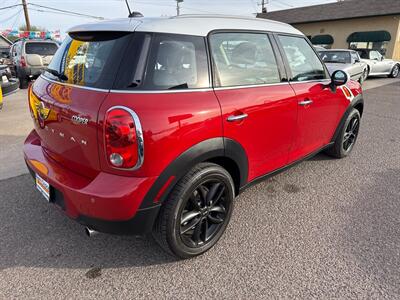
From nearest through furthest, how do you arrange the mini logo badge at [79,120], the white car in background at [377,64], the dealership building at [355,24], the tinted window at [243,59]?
the mini logo badge at [79,120] → the tinted window at [243,59] → the white car in background at [377,64] → the dealership building at [355,24]

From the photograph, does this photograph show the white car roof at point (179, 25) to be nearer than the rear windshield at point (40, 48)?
Yes

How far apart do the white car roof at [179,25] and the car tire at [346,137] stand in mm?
1998

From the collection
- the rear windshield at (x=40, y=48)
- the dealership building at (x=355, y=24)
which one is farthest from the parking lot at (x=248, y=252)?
the dealership building at (x=355, y=24)

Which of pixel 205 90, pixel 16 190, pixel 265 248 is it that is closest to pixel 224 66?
pixel 205 90

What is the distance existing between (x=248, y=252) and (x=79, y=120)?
60.8 inches

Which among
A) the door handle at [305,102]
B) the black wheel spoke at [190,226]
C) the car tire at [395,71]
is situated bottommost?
the car tire at [395,71]

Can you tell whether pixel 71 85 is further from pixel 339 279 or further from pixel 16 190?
pixel 339 279

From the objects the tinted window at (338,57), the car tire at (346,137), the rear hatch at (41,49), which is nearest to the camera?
the car tire at (346,137)

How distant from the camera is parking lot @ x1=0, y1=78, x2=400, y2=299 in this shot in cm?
194

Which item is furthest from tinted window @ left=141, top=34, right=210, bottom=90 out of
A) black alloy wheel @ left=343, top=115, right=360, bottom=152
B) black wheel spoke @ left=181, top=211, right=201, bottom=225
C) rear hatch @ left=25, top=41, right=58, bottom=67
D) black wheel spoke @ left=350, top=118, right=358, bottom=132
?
rear hatch @ left=25, top=41, right=58, bottom=67

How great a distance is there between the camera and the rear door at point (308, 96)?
282 centimetres

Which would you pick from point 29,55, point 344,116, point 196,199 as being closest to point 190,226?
point 196,199

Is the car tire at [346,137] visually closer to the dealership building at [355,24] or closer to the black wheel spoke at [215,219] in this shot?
the black wheel spoke at [215,219]

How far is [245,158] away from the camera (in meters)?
2.36
